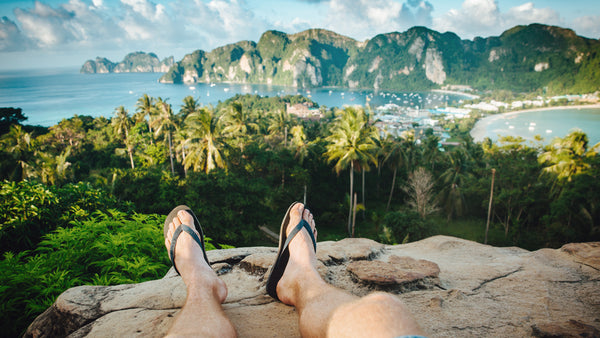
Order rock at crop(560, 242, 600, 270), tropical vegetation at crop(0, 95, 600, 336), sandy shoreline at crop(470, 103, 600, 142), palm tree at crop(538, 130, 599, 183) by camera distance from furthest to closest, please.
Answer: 1. sandy shoreline at crop(470, 103, 600, 142)
2. palm tree at crop(538, 130, 599, 183)
3. tropical vegetation at crop(0, 95, 600, 336)
4. rock at crop(560, 242, 600, 270)

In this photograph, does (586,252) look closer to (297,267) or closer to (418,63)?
(297,267)

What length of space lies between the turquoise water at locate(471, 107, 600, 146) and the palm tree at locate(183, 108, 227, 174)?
5200cm

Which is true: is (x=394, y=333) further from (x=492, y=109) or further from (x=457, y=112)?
(x=492, y=109)

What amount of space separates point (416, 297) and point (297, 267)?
2.86 feet

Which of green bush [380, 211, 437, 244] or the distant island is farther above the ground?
the distant island

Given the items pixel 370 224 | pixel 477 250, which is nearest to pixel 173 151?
pixel 370 224

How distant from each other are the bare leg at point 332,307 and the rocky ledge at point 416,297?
20cm

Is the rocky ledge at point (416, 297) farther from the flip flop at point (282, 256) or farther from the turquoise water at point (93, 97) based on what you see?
the turquoise water at point (93, 97)

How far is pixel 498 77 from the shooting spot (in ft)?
450

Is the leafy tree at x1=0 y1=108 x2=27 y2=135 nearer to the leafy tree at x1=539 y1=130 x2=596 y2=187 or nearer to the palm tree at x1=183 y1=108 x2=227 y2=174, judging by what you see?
the palm tree at x1=183 y1=108 x2=227 y2=174

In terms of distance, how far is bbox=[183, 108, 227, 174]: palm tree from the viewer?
12.2 m

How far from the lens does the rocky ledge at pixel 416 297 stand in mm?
1656

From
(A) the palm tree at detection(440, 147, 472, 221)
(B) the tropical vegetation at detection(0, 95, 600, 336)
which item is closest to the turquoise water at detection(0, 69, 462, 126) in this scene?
(B) the tropical vegetation at detection(0, 95, 600, 336)

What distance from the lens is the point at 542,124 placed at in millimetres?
62562
